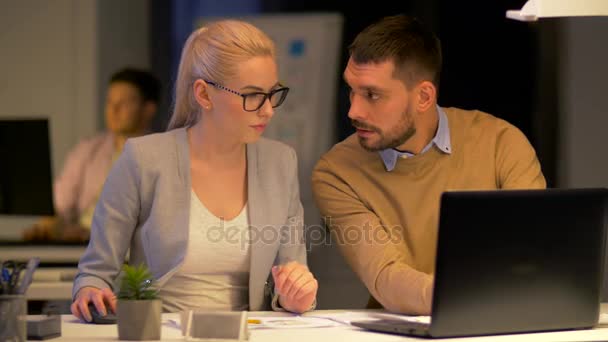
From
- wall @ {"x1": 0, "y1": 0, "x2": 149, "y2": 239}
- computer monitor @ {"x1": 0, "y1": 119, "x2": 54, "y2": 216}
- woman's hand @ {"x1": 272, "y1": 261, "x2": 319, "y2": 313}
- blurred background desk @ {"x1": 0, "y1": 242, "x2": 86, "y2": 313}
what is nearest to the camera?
woman's hand @ {"x1": 272, "y1": 261, "x2": 319, "y2": 313}

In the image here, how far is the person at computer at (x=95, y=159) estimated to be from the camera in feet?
17.3

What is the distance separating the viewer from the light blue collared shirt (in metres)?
2.81

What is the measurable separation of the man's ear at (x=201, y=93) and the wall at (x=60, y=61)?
382 centimetres

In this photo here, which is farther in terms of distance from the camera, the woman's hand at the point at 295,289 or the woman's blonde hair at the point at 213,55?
the woman's blonde hair at the point at 213,55

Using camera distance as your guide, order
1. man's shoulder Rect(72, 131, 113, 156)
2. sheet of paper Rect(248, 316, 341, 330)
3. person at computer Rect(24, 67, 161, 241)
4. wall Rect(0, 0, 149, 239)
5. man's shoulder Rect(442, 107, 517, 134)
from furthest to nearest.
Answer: wall Rect(0, 0, 149, 239), man's shoulder Rect(72, 131, 113, 156), person at computer Rect(24, 67, 161, 241), man's shoulder Rect(442, 107, 517, 134), sheet of paper Rect(248, 316, 341, 330)

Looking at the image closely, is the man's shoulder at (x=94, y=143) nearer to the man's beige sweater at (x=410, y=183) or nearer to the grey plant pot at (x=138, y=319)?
the man's beige sweater at (x=410, y=183)

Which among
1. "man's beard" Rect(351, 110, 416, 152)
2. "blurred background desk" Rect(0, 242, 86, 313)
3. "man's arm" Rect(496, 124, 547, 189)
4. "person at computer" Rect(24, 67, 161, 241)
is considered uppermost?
"man's beard" Rect(351, 110, 416, 152)

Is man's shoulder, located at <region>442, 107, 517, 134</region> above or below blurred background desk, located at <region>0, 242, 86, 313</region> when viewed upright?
above

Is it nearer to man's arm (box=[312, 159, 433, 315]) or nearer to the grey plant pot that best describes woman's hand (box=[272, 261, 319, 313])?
man's arm (box=[312, 159, 433, 315])

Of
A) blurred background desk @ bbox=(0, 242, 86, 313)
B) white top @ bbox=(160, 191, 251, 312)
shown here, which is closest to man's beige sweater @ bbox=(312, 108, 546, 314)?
white top @ bbox=(160, 191, 251, 312)

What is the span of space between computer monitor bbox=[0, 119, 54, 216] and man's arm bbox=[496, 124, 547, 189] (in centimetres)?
225

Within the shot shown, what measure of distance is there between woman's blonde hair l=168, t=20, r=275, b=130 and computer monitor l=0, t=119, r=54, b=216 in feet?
6.03

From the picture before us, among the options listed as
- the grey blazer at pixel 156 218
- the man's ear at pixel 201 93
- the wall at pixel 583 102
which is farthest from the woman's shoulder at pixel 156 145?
the wall at pixel 583 102

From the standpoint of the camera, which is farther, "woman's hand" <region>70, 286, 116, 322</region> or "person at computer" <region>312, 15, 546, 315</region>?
"person at computer" <region>312, 15, 546, 315</region>
